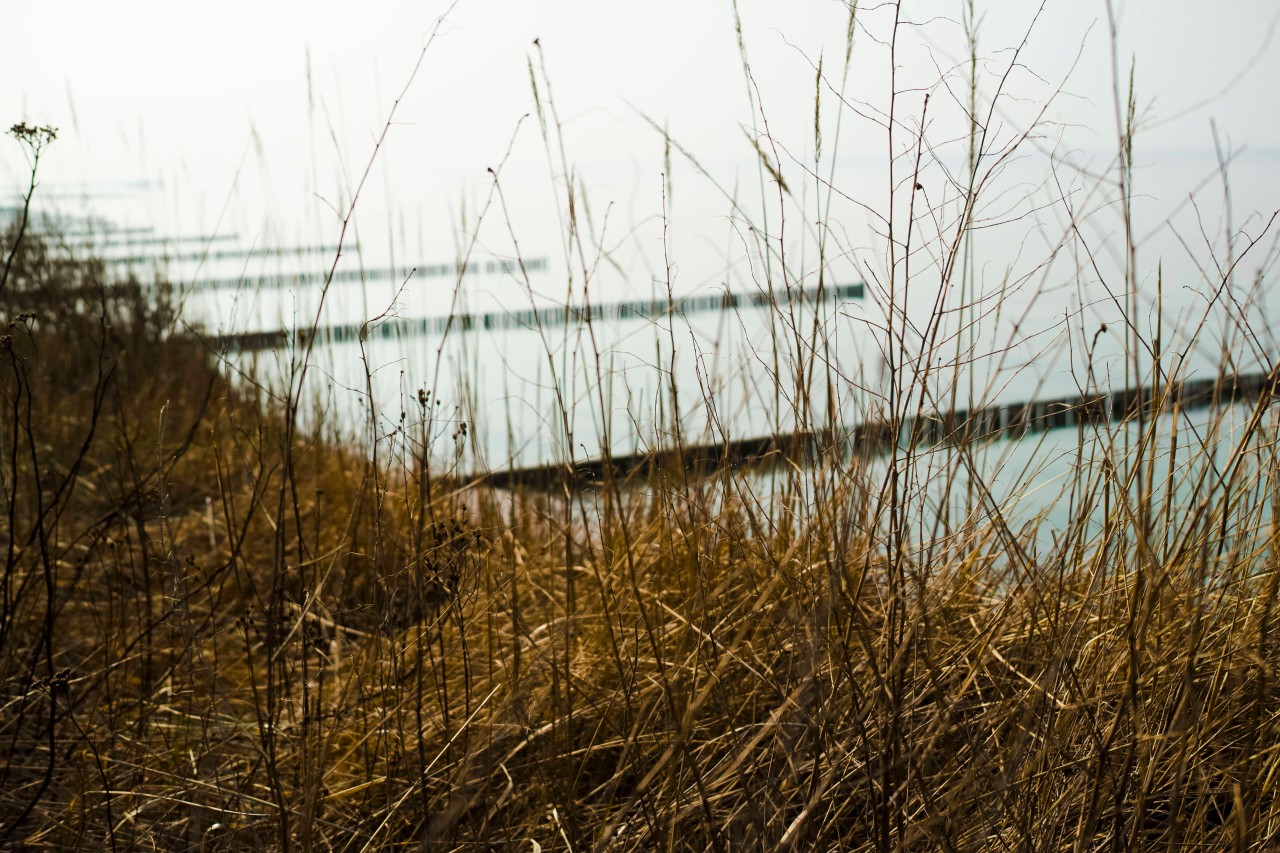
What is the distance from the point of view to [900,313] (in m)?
0.84

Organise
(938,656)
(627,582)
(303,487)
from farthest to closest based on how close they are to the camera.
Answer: (303,487) → (627,582) → (938,656)

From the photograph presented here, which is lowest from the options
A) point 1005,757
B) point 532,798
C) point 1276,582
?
point 532,798

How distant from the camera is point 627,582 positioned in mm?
1407

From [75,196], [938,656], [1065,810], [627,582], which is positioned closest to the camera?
[1065,810]

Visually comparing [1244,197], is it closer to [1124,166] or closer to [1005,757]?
[1124,166]

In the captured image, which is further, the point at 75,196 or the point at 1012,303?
the point at 75,196

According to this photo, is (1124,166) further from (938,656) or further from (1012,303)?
(938,656)

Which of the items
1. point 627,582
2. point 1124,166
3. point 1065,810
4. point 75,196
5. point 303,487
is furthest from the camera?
point 75,196

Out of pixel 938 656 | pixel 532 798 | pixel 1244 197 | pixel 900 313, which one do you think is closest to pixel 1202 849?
pixel 938 656

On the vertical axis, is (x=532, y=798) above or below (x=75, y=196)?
below

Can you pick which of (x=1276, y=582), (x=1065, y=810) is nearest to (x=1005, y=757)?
(x=1065, y=810)

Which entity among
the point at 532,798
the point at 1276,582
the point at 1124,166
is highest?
the point at 1124,166

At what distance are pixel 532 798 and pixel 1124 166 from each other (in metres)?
0.86

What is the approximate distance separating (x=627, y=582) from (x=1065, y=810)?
714 mm
